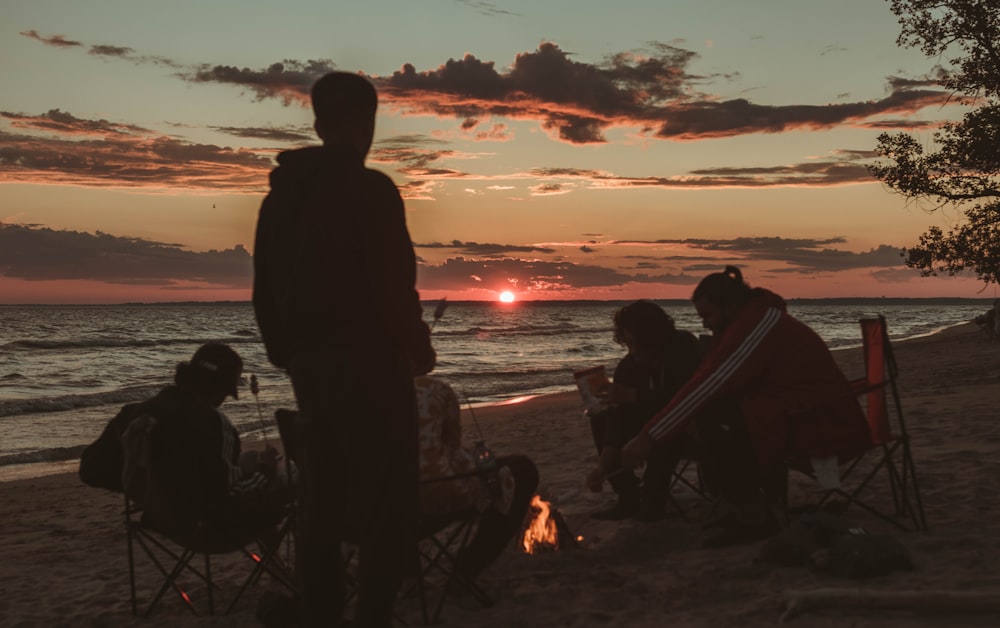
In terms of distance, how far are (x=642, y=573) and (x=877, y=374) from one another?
5.47 feet

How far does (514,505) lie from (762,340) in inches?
59.8

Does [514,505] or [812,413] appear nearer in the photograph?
[514,505]

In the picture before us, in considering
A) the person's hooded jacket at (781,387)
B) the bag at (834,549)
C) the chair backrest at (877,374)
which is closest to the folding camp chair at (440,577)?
the person's hooded jacket at (781,387)

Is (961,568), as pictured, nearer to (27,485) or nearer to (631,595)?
(631,595)

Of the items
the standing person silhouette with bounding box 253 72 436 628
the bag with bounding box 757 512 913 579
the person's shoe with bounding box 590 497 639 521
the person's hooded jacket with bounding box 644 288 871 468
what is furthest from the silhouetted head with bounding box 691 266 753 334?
the standing person silhouette with bounding box 253 72 436 628

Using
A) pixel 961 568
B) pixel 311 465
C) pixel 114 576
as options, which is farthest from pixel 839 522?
pixel 114 576

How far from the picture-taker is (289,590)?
447cm

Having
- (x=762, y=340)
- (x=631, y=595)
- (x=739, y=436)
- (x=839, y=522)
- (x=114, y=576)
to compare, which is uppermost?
(x=762, y=340)

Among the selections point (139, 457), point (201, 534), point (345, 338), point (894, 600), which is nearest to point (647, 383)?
point (894, 600)

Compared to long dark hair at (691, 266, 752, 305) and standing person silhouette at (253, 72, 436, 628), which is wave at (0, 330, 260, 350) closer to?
long dark hair at (691, 266, 752, 305)

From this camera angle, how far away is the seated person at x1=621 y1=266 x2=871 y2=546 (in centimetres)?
466

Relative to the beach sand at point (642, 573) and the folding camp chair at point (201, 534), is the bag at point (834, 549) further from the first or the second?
the folding camp chair at point (201, 534)

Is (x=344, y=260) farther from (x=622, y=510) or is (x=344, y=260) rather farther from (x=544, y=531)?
(x=622, y=510)

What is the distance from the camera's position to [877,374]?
5.00m
